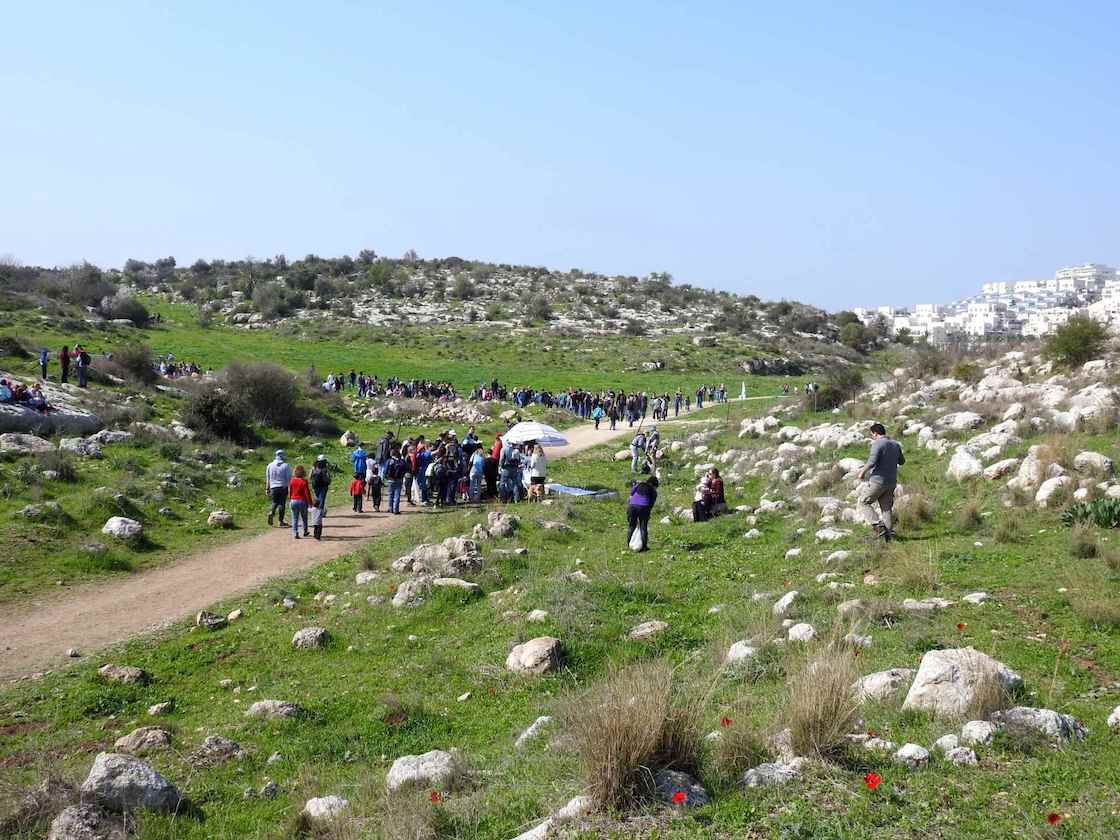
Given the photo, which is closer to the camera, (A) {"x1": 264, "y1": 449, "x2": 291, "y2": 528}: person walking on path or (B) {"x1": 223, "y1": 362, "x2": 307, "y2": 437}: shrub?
(A) {"x1": 264, "y1": 449, "x2": 291, "y2": 528}: person walking on path

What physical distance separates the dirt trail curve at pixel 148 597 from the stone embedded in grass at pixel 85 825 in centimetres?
505

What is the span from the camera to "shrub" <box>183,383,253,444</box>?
23.7 metres

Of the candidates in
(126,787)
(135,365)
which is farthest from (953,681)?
(135,365)

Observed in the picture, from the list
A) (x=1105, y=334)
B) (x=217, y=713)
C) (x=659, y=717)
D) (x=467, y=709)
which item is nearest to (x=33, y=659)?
(x=217, y=713)

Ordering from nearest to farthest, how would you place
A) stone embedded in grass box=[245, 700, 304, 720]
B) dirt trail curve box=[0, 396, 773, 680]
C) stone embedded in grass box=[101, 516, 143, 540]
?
1. stone embedded in grass box=[245, 700, 304, 720]
2. dirt trail curve box=[0, 396, 773, 680]
3. stone embedded in grass box=[101, 516, 143, 540]

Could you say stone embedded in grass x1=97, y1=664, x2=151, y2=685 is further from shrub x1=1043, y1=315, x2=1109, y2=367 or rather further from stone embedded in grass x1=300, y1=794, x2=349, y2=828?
shrub x1=1043, y1=315, x2=1109, y2=367

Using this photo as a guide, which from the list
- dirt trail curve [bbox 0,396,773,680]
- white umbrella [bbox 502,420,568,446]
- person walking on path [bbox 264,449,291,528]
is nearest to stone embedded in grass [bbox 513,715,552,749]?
dirt trail curve [bbox 0,396,773,680]

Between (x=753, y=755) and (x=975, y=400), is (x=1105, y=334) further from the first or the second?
(x=753, y=755)

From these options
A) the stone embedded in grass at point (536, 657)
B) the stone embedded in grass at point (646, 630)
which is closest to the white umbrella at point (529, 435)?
the stone embedded in grass at point (646, 630)

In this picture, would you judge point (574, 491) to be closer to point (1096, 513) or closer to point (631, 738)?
point (1096, 513)

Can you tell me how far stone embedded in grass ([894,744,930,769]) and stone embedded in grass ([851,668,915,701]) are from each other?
2.68 ft

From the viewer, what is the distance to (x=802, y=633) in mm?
A: 7824

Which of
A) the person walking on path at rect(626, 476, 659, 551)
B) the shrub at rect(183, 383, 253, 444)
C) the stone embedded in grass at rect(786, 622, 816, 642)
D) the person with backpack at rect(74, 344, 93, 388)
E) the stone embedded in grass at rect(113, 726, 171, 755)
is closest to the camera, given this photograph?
the stone embedded in grass at rect(113, 726, 171, 755)

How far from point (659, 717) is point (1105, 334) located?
76.0 ft
